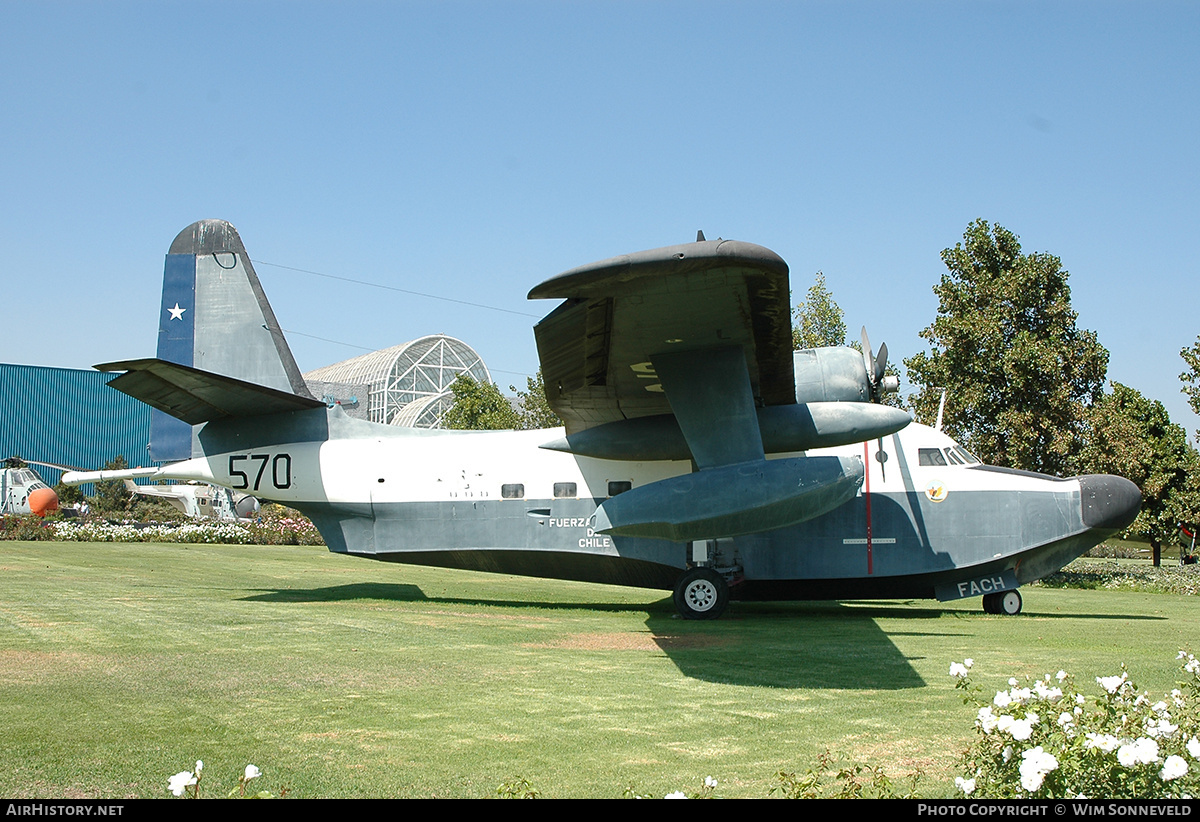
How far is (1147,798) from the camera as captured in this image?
11.1ft

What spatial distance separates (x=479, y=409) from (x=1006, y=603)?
107 feet

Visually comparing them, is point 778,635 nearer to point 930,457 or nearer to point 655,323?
point 930,457

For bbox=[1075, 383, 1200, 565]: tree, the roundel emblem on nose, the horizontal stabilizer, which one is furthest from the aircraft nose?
the horizontal stabilizer

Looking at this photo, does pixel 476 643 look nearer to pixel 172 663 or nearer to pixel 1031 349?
pixel 172 663

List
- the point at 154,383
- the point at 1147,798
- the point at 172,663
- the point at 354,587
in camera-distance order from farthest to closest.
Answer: the point at 354,587, the point at 154,383, the point at 172,663, the point at 1147,798

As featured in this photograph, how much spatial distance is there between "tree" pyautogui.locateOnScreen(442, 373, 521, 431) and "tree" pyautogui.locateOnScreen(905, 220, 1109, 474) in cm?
2168

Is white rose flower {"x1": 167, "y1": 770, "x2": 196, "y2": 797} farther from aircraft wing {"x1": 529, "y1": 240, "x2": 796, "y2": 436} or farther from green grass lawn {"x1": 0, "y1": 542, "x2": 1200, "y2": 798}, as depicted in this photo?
aircraft wing {"x1": 529, "y1": 240, "x2": 796, "y2": 436}

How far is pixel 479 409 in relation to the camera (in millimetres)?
43375

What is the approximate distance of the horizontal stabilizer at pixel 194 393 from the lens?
1130cm

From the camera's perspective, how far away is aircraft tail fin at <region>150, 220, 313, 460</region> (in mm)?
13852

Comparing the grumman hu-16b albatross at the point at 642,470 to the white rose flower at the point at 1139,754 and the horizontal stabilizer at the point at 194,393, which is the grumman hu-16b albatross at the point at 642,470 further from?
the white rose flower at the point at 1139,754
